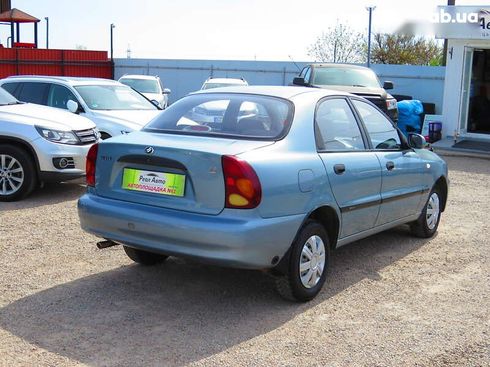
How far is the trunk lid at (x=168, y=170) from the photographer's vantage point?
4281mm

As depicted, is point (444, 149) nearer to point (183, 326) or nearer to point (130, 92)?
point (130, 92)

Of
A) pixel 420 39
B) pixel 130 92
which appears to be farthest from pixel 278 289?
pixel 420 39

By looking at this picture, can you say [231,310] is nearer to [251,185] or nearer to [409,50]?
[251,185]

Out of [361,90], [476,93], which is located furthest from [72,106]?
[476,93]

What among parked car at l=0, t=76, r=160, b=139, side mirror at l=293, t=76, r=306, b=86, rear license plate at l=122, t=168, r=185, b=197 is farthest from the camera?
side mirror at l=293, t=76, r=306, b=86

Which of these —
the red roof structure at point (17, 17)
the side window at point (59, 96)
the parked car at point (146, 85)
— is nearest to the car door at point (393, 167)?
the side window at point (59, 96)

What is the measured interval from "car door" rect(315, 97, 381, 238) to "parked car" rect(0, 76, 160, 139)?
17.0 feet

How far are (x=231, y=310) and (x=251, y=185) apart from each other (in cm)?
103

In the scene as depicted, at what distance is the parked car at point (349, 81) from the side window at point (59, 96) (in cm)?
562

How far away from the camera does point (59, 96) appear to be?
10594 mm

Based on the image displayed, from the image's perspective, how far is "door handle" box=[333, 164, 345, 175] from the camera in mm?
4934

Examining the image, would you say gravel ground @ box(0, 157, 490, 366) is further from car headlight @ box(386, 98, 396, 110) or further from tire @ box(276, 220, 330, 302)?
car headlight @ box(386, 98, 396, 110)

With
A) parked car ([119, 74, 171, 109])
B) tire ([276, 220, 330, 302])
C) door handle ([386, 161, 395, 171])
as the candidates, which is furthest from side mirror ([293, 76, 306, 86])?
tire ([276, 220, 330, 302])

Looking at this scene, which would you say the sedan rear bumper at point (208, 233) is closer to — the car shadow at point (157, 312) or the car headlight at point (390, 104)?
the car shadow at point (157, 312)
